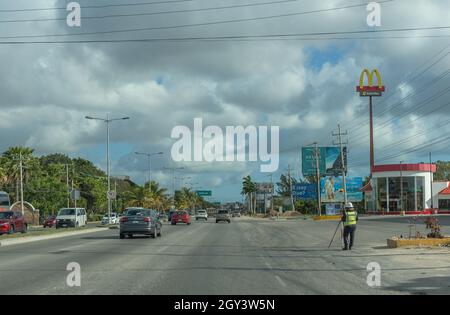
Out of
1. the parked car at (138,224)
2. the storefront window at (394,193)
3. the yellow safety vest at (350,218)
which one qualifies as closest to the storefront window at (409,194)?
the storefront window at (394,193)

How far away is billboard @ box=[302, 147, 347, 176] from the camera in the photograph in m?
87.1

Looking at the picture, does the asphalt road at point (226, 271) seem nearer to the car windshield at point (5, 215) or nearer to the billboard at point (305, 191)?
the car windshield at point (5, 215)

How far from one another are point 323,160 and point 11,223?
2157 inches

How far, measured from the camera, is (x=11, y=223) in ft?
134

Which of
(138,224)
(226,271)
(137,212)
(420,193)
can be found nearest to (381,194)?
(420,193)

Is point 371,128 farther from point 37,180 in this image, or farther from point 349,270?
point 349,270

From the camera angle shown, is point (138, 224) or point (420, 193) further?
point (420, 193)

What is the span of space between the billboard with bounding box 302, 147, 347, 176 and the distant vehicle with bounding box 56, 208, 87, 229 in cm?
3930

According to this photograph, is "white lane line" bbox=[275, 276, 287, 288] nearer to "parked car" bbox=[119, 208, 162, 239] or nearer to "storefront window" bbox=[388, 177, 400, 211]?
"parked car" bbox=[119, 208, 162, 239]

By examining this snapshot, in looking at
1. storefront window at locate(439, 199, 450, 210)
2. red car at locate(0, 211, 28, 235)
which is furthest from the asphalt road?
storefront window at locate(439, 199, 450, 210)

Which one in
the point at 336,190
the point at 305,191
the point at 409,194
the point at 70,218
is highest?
the point at 336,190

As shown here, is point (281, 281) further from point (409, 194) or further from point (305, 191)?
point (305, 191)

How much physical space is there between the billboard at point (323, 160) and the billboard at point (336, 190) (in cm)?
659
